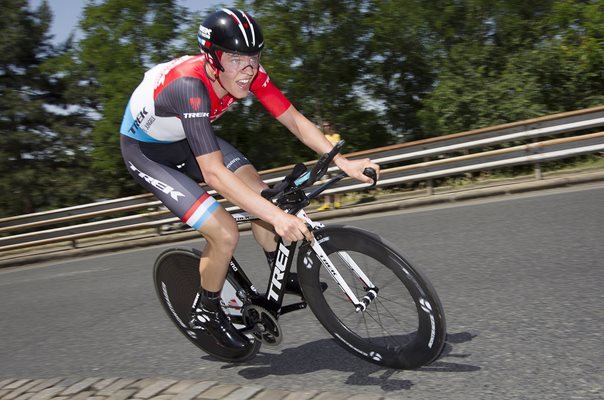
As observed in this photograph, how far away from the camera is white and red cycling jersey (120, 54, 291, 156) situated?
3846mm

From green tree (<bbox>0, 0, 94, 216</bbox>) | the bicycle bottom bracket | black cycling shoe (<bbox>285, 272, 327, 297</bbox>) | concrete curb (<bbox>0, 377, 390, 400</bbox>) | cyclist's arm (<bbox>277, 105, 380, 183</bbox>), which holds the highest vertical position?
cyclist's arm (<bbox>277, 105, 380, 183</bbox>)

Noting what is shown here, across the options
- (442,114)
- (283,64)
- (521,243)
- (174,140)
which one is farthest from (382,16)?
(174,140)

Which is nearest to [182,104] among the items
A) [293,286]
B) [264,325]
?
[293,286]

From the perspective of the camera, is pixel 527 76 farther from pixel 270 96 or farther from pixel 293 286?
pixel 293 286

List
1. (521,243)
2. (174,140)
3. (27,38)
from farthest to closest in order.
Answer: (27,38) → (521,243) → (174,140)

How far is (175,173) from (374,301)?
1.54 metres

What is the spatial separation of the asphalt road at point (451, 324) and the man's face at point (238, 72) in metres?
1.75

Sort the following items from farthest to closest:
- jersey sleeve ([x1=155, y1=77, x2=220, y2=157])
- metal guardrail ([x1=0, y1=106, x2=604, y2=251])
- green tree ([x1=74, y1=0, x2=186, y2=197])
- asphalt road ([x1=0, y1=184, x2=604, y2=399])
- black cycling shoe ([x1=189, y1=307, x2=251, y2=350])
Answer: green tree ([x1=74, y1=0, x2=186, y2=197])
metal guardrail ([x1=0, y1=106, x2=604, y2=251])
black cycling shoe ([x1=189, y1=307, x2=251, y2=350])
jersey sleeve ([x1=155, y1=77, x2=220, y2=157])
asphalt road ([x1=0, y1=184, x2=604, y2=399])

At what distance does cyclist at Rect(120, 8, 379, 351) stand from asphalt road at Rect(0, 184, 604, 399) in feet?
1.95

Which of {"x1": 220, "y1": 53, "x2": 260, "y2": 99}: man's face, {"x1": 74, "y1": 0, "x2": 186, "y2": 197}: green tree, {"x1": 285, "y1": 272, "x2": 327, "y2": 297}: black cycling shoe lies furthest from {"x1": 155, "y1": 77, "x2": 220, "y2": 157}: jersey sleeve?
{"x1": 74, "y1": 0, "x2": 186, "y2": 197}: green tree

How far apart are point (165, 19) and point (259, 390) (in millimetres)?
27186

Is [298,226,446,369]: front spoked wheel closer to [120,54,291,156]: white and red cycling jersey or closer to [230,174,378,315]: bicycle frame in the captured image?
[230,174,378,315]: bicycle frame

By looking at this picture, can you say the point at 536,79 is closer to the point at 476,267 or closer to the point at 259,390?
Result: the point at 476,267

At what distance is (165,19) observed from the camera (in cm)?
2902
